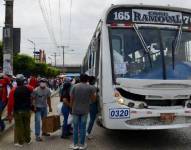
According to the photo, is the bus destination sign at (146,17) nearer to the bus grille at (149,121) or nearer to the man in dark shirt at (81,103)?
the man in dark shirt at (81,103)

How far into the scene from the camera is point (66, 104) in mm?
11750

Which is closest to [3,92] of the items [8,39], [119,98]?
[119,98]

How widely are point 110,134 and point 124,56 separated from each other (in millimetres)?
3295

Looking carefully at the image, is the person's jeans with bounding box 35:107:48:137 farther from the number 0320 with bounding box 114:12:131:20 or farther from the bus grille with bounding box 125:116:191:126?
the number 0320 with bounding box 114:12:131:20

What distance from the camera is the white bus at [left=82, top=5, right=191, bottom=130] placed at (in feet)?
32.7

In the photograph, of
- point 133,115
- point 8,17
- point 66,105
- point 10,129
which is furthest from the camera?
point 8,17

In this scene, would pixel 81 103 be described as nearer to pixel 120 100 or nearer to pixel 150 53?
pixel 120 100

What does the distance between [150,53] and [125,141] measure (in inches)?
99.6

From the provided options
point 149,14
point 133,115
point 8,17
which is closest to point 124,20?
point 149,14

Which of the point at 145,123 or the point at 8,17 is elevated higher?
the point at 8,17

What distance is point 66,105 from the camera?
11.9 meters

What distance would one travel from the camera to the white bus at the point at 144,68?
32.7 feet

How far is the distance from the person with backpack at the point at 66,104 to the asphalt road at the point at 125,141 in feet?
0.91

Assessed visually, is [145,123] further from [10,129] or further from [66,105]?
[10,129]
